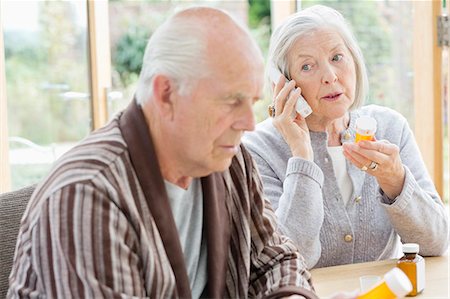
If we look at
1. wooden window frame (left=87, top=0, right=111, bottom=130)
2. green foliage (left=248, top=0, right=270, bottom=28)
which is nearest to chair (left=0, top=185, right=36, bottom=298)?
wooden window frame (left=87, top=0, right=111, bottom=130)

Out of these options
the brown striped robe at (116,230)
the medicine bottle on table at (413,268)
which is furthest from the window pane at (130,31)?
the brown striped robe at (116,230)

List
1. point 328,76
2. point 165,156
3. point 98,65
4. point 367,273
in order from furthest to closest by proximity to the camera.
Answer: point 98,65
point 328,76
point 367,273
point 165,156

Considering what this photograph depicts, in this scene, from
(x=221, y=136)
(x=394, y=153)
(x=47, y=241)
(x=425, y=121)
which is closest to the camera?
(x=47, y=241)

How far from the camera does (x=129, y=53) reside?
14.8 ft

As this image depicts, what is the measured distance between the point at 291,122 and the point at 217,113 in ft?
2.74

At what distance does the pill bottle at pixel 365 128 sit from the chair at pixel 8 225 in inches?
32.3

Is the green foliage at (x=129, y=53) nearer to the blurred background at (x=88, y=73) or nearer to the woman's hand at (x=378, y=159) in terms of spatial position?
the blurred background at (x=88, y=73)

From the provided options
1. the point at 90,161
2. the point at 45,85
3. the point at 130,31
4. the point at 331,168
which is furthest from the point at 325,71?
the point at 130,31

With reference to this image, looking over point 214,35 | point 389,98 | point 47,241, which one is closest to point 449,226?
point 214,35

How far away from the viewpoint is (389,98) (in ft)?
12.8

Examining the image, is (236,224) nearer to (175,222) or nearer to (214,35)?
(175,222)

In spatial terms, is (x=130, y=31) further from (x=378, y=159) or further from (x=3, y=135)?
(x=378, y=159)

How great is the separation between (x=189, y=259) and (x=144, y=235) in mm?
222

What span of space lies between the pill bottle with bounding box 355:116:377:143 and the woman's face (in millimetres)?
148
